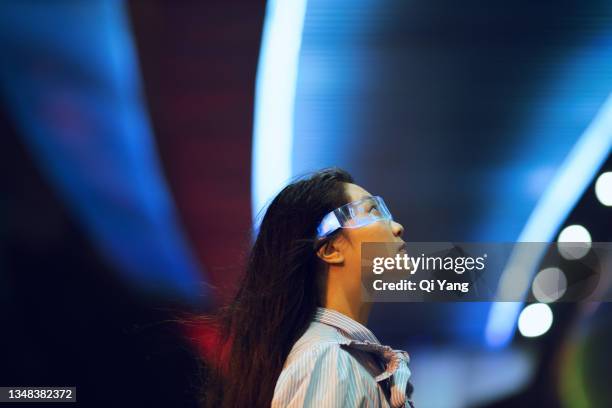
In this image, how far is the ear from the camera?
174 centimetres

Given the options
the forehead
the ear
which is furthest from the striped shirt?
the forehead

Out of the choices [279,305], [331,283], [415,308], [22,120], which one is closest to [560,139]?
[415,308]

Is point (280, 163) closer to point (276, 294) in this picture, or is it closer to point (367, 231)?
point (367, 231)

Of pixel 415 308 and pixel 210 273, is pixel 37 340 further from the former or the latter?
pixel 415 308

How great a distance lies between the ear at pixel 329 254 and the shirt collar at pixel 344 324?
0.41 ft

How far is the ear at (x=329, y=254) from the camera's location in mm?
1741

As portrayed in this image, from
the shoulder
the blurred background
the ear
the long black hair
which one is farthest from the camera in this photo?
the blurred background

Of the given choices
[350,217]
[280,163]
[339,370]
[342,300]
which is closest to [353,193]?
[350,217]

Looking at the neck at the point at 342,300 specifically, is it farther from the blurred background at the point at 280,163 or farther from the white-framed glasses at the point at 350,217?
the blurred background at the point at 280,163

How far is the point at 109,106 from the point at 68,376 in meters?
0.96

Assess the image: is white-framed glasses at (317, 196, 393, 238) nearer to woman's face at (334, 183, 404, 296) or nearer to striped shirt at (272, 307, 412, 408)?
woman's face at (334, 183, 404, 296)

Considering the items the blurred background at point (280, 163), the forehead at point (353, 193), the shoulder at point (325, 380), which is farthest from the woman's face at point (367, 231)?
the blurred background at point (280, 163)

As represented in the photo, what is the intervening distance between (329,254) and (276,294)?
17 cm

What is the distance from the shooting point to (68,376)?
2.56 metres
